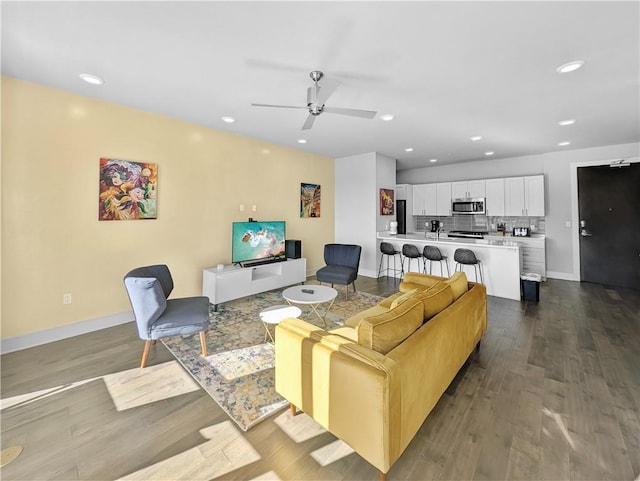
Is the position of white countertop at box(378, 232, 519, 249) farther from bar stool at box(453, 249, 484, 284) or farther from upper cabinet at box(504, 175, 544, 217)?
upper cabinet at box(504, 175, 544, 217)

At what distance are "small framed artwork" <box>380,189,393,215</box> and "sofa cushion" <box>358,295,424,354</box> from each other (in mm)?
4651

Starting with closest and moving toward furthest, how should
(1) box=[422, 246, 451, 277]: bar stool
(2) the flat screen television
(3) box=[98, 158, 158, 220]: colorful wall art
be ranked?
1. (3) box=[98, 158, 158, 220]: colorful wall art
2. (2) the flat screen television
3. (1) box=[422, 246, 451, 277]: bar stool

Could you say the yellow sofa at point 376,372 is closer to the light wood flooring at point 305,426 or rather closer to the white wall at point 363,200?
the light wood flooring at point 305,426

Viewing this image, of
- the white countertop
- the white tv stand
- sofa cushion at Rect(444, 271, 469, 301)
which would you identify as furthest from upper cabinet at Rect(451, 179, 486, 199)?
sofa cushion at Rect(444, 271, 469, 301)

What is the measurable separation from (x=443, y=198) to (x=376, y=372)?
6.75 meters

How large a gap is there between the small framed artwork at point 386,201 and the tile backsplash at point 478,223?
159cm

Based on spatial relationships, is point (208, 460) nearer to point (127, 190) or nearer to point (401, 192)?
point (127, 190)

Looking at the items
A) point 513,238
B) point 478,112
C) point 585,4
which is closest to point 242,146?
point 478,112

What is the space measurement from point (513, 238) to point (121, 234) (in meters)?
7.09

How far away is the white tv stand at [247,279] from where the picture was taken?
13.2 feet

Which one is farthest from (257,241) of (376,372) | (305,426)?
(376,372)

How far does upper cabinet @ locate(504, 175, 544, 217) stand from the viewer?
5848 millimetres

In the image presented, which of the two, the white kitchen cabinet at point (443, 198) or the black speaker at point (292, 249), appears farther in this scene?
the white kitchen cabinet at point (443, 198)

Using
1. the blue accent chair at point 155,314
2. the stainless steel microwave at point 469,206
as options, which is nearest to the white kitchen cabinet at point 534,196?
the stainless steel microwave at point 469,206
